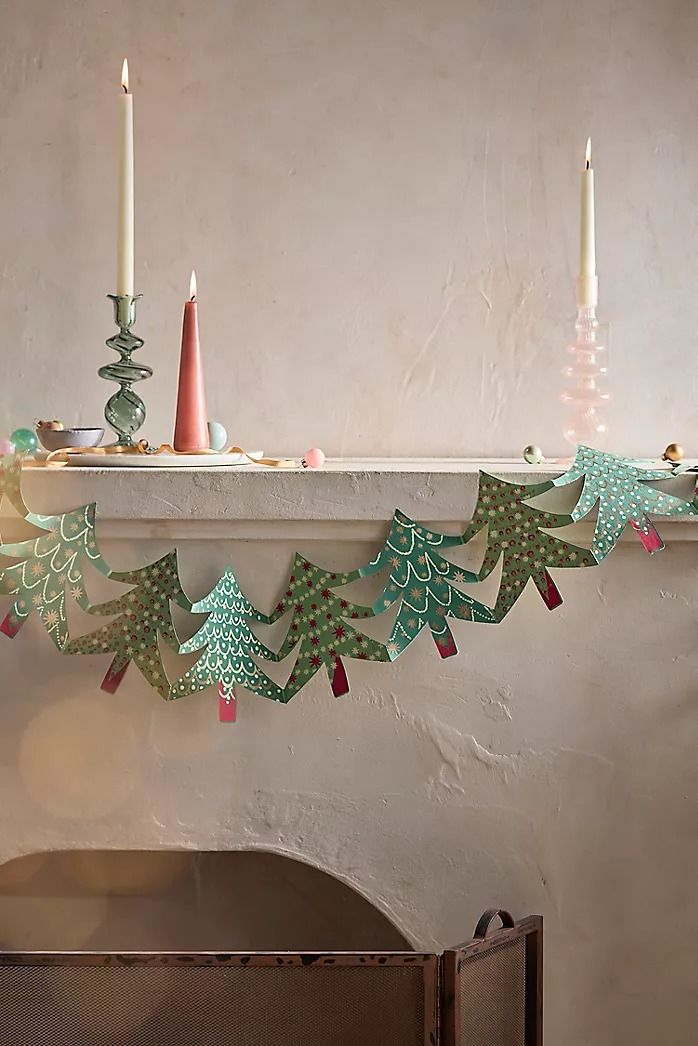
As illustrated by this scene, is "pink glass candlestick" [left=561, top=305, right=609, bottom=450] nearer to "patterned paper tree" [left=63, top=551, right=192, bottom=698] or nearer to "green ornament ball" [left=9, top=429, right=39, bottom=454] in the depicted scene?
"patterned paper tree" [left=63, top=551, right=192, bottom=698]

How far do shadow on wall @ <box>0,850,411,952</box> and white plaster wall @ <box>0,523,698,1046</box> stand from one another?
0.22 m

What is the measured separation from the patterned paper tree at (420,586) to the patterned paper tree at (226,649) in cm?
11

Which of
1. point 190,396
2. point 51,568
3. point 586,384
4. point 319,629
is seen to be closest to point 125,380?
point 190,396

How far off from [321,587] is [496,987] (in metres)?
0.41

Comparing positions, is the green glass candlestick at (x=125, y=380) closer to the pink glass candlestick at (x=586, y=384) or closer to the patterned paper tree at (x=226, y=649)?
the patterned paper tree at (x=226, y=649)

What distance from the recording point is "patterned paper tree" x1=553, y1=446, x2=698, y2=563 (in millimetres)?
959

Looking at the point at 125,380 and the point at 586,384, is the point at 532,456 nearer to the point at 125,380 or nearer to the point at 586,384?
the point at 586,384

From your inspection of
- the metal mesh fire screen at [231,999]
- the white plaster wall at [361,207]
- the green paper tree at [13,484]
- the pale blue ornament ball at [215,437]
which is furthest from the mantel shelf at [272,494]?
the metal mesh fire screen at [231,999]

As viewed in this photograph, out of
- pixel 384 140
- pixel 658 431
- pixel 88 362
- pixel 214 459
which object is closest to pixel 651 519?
pixel 658 431

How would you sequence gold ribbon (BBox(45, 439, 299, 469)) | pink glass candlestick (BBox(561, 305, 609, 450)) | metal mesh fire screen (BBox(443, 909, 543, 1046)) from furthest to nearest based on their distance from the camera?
pink glass candlestick (BBox(561, 305, 609, 450)), gold ribbon (BBox(45, 439, 299, 469)), metal mesh fire screen (BBox(443, 909, 543, 1046))

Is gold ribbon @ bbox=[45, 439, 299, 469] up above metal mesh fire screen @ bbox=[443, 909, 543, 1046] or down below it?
above

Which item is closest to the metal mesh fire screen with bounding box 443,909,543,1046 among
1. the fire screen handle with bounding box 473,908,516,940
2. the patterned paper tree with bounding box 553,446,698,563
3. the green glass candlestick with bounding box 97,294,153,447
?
the fire screen handle with bounding box 473,908,516,940

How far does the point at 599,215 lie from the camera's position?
1.26 meters

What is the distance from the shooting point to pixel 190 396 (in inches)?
42.3
